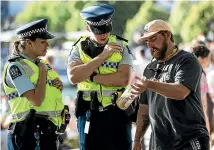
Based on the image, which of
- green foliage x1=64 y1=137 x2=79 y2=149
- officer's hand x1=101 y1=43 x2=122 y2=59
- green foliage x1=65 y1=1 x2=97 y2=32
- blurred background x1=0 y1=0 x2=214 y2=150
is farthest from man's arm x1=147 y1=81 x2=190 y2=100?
green foliage x1=65 y1=1 x2=97 y2=32

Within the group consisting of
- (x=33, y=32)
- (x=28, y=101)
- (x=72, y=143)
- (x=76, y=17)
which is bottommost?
(x=72, y=143)

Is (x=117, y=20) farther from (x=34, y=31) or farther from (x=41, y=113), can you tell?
(x=41, y=113)

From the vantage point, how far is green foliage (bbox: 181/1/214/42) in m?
13.8

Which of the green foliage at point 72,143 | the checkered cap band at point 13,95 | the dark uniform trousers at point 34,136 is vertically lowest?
the green foliage at point 72,143

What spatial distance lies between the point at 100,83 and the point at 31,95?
62 centimetres

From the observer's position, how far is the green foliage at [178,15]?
1381 cm

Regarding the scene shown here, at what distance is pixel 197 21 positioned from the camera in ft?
47.2

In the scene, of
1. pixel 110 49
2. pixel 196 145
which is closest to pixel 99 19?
pixel 110 49

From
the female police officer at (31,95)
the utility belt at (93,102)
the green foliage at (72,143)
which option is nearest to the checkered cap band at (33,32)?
the female police officer at (31,95)

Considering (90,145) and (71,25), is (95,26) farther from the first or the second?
(71,25)

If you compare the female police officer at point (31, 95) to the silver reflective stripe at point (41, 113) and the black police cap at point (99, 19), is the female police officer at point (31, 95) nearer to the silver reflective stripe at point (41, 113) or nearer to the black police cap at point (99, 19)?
the silver reflective stripe at point (41, 113)

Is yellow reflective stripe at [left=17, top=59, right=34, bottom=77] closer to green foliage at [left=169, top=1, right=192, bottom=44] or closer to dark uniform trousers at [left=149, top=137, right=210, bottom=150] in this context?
dark uniform trousers at [left=149, top=137, right=210, bottom=150]

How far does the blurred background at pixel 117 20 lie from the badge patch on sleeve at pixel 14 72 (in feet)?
15.5

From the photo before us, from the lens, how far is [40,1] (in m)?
12.7
